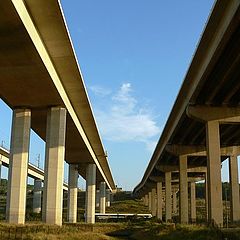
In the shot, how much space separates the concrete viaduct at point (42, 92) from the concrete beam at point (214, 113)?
9791 mm

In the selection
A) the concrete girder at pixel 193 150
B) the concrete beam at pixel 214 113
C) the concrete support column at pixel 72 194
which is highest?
the concrete beam at pixel 214 113

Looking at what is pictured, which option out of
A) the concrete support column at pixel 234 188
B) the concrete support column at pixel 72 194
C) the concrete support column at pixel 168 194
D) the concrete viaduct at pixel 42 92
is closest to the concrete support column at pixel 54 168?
the concrete viaduct at pixel 42 92

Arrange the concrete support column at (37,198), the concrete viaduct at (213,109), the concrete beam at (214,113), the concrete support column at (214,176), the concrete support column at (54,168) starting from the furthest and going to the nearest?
the concrete support column at (37,198) → the concrete beam at (214,113) → the concrete support column at (214,176) → the concrete support column at (54,168) → the concrete viaduct at (213,109)

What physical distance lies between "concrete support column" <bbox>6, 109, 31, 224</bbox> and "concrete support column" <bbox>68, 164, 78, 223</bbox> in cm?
2800

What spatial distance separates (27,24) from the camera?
78.7 feet

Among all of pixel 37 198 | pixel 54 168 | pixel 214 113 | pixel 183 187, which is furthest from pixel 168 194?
pixel 54 168

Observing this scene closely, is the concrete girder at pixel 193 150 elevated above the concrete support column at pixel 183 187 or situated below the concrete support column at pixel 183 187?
above

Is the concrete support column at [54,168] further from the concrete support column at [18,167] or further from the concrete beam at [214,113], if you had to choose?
the concrete beam at [214,113]

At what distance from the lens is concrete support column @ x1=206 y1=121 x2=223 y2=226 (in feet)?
132

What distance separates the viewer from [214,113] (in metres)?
40.9

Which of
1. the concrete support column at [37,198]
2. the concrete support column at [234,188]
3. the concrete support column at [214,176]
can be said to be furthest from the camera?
the concrete support column at [37,198]

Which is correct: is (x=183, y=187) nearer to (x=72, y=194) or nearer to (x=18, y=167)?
(x=72, y=194)

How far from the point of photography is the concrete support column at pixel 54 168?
130ft

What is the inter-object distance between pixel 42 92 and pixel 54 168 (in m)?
7.74
